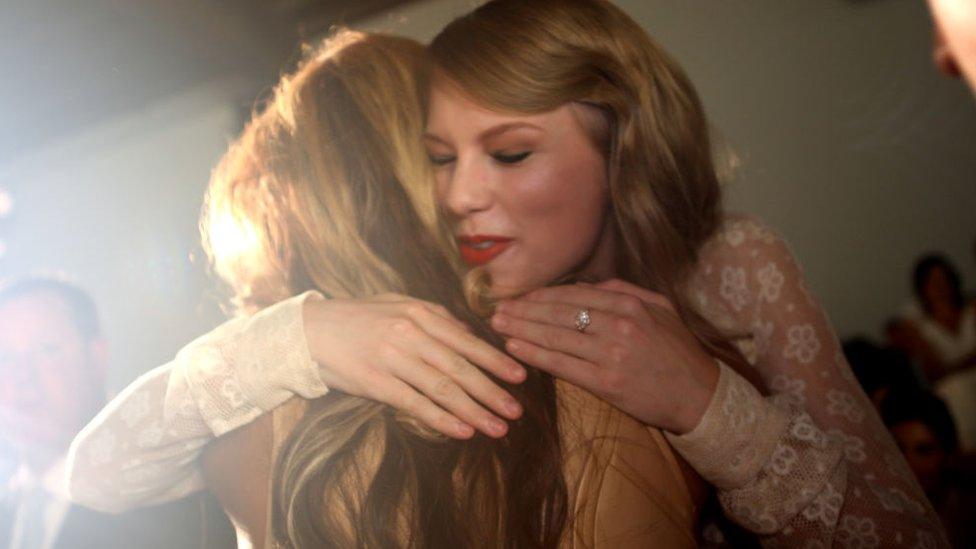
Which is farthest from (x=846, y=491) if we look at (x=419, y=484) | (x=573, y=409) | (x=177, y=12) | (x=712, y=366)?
(x=177, y=12)

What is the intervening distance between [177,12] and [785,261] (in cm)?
89

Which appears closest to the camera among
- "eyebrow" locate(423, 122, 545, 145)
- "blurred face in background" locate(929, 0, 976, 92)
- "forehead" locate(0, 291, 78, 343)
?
"blurred face in background" locate(929, 0, 976, 92)

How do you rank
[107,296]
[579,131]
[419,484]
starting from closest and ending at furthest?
[419,484] < [579,131] < [107,296]

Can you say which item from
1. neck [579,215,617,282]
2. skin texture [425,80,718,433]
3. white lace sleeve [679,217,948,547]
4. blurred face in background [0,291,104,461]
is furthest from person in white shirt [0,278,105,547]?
white lace sleeve [679,217,948,547]

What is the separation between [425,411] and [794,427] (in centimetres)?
39

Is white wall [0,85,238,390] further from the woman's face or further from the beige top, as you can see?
the woman's face

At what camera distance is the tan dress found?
2.38 feet

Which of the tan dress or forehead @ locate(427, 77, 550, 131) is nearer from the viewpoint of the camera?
the tan dress

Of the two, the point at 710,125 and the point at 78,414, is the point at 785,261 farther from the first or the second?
the point at 78,414

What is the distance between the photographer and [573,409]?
0.76m

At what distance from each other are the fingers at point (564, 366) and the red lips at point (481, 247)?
133mm

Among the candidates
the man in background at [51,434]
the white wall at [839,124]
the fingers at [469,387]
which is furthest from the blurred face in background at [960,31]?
the man in background at [51,434]

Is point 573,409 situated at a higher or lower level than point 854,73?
lower

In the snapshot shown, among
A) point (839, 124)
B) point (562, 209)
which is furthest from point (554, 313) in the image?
point (839, 124)
